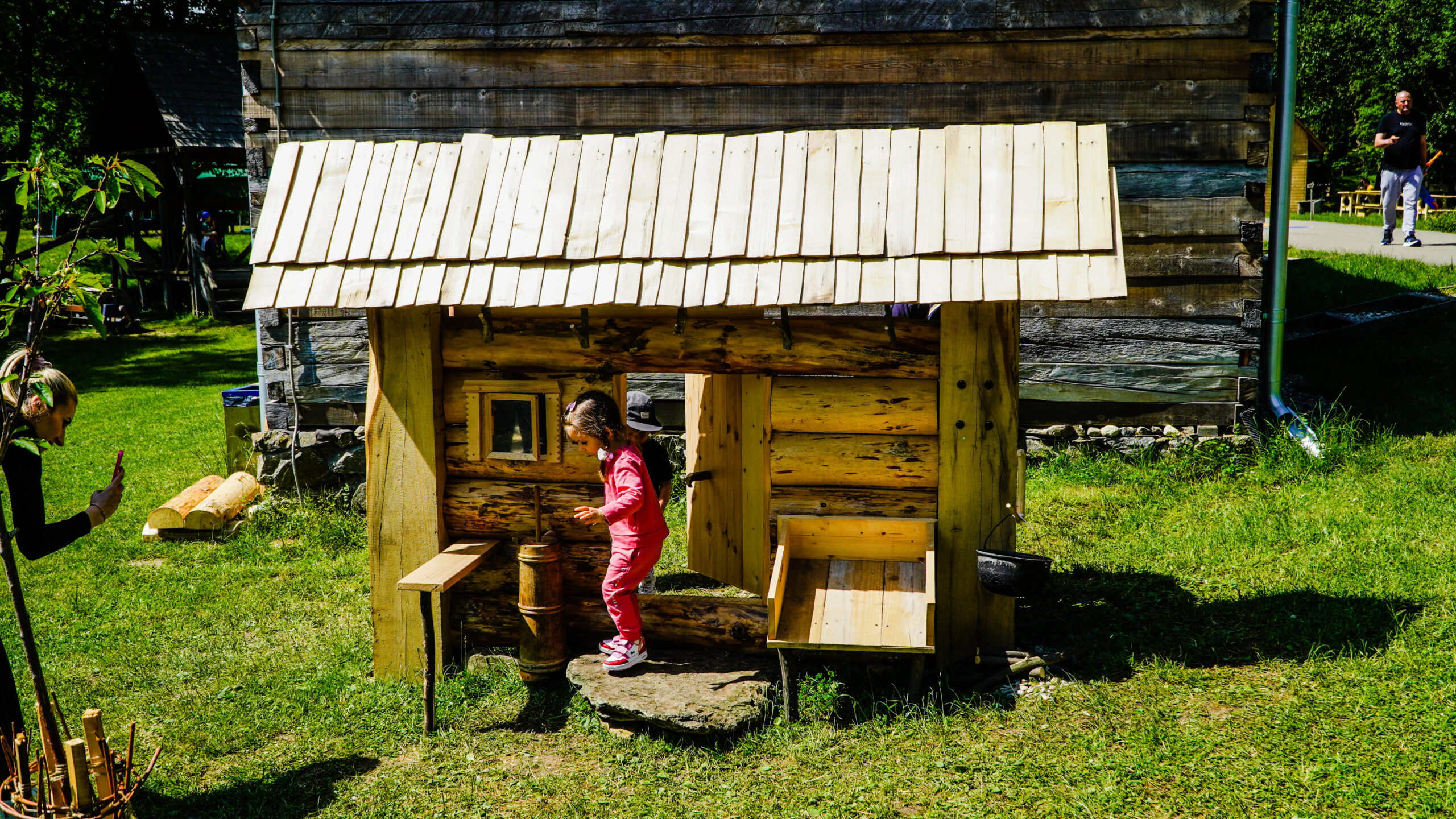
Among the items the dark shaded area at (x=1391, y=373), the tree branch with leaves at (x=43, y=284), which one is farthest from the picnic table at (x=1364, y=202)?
the tree branch with leaves at (x=43, y=284)

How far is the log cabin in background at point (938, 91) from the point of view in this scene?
333 inches

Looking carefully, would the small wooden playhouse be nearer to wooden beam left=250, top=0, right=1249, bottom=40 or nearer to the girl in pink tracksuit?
the girl in pink tracksuit

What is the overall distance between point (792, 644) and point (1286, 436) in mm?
5767

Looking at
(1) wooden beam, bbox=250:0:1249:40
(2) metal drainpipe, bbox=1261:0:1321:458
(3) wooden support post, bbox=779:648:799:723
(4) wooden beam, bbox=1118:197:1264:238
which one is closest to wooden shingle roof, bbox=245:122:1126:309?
(3) wooden support post, bbox=779:648:799:723

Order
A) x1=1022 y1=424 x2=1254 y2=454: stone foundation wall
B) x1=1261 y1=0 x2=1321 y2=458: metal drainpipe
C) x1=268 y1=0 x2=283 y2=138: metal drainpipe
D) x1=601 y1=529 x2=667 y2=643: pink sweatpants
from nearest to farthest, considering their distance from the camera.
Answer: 1. x1=601 y1=529 x2=667 y2=643: pink sweatpants
2. x1=1261 y1=0 x2=1321 y2=458: metal drainpipe
3. x1=268 y1=0 x2=283 y2=138: metal drainpipe
4. x1=1022 y1=424 x2=1254 y2=454: stone foundation wall

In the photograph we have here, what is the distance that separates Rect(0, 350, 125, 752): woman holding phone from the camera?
175 inches

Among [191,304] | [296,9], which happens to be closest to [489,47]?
[296,9]

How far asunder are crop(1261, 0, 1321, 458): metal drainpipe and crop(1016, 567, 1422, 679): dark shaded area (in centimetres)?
304

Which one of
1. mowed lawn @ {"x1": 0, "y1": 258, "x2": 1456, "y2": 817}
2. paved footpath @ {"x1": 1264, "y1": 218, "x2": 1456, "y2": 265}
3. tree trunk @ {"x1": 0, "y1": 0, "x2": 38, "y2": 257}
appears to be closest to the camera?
mowed lawn @ {"x1": 0, "y1": 258, "x2": 1456, "y2": 817}

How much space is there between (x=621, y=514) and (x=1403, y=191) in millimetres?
14891

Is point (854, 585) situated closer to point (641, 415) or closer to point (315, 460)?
point (641, 415)

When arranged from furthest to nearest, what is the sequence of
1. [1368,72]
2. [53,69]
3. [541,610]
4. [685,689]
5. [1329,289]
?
[1368,72], [53,69], [1329,289], [541,610], [685,689]

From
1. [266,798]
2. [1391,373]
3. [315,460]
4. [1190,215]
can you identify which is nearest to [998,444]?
[266,798]

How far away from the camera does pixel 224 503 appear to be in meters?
9.39
